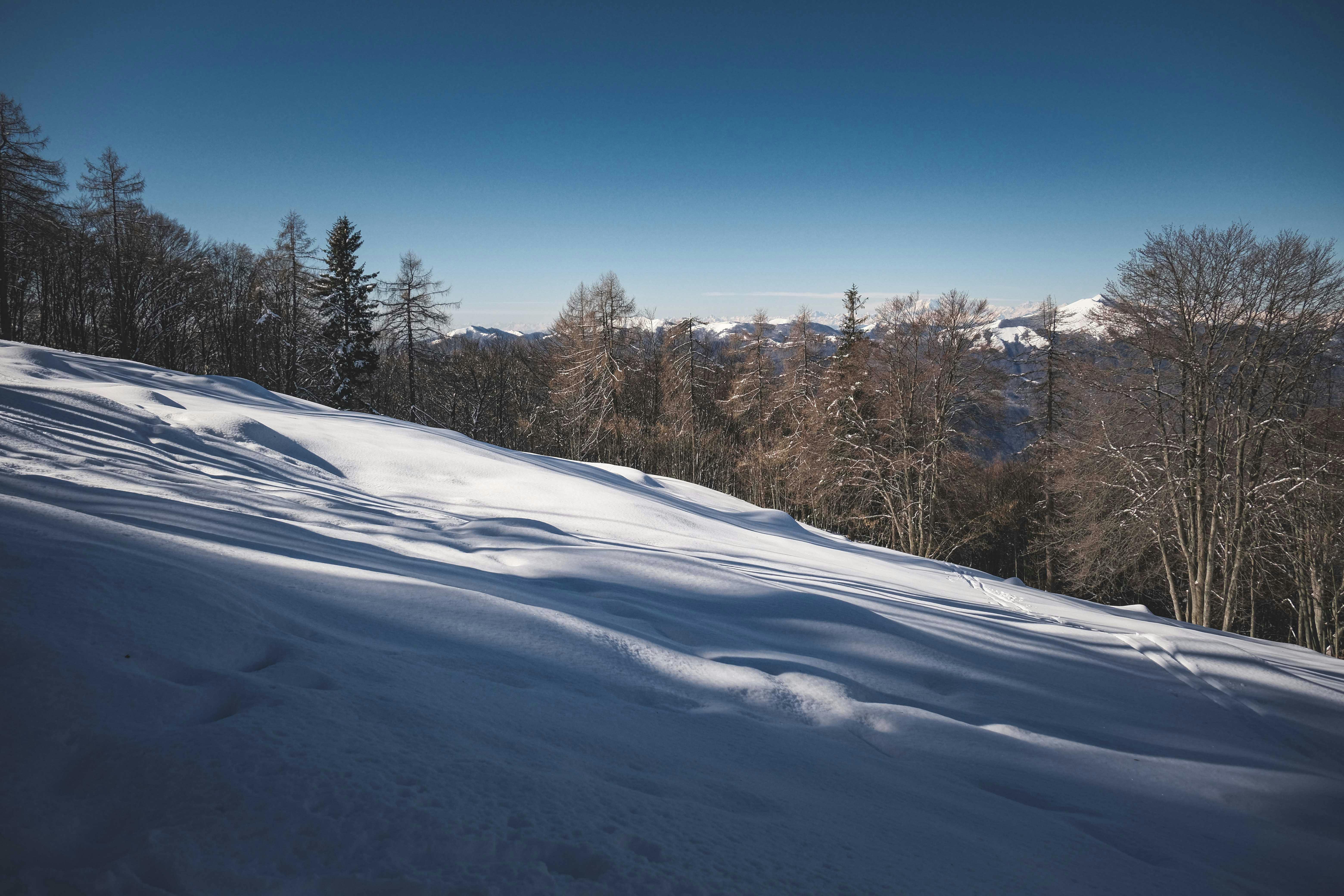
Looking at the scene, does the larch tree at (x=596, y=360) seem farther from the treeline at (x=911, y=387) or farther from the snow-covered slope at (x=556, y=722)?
the snow-covered slope at (x=556, y=722)

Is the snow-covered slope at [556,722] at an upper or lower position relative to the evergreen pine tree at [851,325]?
lower

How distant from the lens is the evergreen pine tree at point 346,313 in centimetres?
2400

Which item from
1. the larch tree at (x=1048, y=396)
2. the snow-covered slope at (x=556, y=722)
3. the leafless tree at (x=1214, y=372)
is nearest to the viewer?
the snow-covered slope at (x=556, y=722)

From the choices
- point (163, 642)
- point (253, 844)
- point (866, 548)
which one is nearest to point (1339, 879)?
point (253, 844)

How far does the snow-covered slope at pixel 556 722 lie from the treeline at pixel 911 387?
10.3 m

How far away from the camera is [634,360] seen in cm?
2478

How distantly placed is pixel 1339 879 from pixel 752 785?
7.69ft

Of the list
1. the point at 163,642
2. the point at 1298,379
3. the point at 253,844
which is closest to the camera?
the point at 253,844

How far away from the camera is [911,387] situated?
62.3ft

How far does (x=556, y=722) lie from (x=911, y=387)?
1939cm

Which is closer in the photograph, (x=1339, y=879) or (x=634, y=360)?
(x=1339, y=879)

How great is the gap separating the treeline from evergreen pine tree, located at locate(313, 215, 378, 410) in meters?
0.10

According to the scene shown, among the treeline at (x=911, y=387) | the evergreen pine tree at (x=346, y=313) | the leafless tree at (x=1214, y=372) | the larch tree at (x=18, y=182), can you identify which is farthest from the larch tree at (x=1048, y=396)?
the larch tree at (x=18, y=182)

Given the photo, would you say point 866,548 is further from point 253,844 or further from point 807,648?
point 253,844
